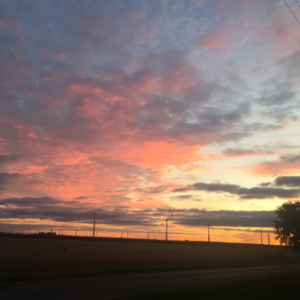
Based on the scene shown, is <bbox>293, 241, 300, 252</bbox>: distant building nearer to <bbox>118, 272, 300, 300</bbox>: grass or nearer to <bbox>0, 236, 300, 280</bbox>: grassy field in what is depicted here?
<bbox>0, 236, 300, 280</bbox>: grassy field

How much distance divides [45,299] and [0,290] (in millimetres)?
4157

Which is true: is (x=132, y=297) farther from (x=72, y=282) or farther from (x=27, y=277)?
(x=27, y=277)

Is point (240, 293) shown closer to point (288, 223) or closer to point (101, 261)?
point (101, 261)

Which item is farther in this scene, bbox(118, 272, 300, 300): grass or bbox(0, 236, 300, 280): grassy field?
bbox(0, 236, 300, 280): grassy field

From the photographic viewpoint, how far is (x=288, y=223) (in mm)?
88125

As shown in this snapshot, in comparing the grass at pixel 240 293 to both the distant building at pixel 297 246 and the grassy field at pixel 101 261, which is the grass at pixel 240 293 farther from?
the distant building at pixel 297 246

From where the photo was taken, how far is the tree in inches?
3428

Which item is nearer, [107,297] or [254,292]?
[107,297]

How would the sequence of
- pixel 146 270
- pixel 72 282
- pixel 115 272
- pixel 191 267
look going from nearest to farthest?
1. pixel 72 282
2. pixel 115 272
3. pixel 146 270
4. pixel 191 267

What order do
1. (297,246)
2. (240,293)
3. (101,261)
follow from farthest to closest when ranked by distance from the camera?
(297,246)
(101,261)
(240,293)

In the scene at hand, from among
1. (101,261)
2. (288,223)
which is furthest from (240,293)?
(288,223)

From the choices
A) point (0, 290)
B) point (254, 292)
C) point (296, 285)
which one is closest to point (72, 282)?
point (0, 290)

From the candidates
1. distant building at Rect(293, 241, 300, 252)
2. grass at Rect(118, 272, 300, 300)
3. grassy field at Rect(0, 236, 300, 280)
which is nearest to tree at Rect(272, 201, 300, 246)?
distant building at Rect(293, 241, 300, 252)

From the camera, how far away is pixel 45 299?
15531 mm
